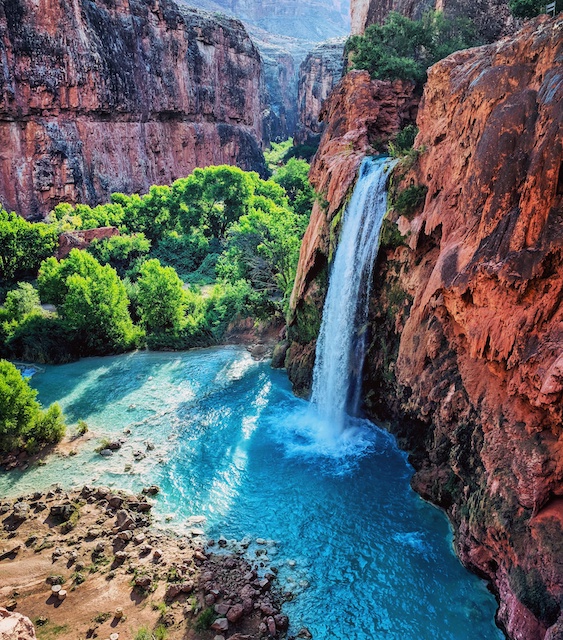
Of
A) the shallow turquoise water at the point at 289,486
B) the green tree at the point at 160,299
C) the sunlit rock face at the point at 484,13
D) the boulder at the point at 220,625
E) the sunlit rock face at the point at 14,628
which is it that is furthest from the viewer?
the green tree at the point at 160,299

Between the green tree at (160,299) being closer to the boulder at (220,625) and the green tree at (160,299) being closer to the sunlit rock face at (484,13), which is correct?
the boulder at (220,625)

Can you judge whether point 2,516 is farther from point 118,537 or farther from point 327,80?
point 327,80

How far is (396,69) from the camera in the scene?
74.4 ft

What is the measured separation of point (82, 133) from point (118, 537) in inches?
1815

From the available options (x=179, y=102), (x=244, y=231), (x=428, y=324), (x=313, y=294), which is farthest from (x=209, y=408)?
(x=179, y=102)

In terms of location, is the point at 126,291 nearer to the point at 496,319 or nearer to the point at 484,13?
the point at 496,319

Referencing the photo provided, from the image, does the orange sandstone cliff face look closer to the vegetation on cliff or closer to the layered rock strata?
the vegetation on cliff

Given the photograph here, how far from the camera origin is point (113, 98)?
165ft

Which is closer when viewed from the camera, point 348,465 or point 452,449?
point 452,449

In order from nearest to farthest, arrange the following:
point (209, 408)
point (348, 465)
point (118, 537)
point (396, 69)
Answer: point (118, 537) < point (348, 465) < point (209, 408) < point (396, 69)

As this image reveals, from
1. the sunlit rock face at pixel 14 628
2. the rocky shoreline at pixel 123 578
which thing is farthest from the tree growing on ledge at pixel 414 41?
the sunlit rock face at pixel 14 628

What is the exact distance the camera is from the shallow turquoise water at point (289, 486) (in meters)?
10.4

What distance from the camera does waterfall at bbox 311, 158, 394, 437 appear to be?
1683 cm

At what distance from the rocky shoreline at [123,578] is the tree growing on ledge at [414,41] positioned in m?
22.3
